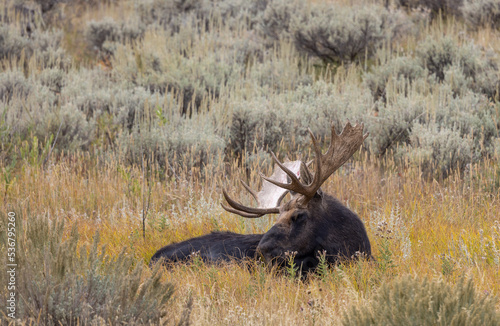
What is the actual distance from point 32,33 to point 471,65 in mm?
10671

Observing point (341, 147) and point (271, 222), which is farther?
point (271, 222)

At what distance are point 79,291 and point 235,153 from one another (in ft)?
20.4

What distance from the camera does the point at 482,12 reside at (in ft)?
44.2

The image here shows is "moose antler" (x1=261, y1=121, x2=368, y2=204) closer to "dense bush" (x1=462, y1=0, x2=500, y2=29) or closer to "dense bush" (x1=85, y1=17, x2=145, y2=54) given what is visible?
"dense bush" (x1=462, y1=0, x2=500, y2=29)

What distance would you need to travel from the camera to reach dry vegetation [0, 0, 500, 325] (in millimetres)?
3145

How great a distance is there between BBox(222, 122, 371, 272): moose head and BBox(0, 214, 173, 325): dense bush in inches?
55.6

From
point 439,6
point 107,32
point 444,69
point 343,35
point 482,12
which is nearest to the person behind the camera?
point 444,69

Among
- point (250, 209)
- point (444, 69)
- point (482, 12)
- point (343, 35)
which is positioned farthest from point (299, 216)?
point (482, 12)

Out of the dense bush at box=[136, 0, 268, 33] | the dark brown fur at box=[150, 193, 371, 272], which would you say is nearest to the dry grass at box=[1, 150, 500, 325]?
the dark brown fur at box=[150, 193, 371, 272]

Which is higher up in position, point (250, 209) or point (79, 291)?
point (79, 291)

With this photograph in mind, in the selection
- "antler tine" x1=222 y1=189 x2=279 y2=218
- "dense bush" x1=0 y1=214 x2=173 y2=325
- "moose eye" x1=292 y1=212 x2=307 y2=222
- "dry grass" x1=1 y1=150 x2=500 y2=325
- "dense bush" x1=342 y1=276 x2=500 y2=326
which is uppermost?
"dense bush" x1=342 y1=276 x2=500 y2=326

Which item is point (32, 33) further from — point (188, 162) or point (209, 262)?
point (209, 262)

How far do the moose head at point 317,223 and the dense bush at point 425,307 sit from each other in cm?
153

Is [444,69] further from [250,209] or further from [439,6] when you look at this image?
[250,209]
